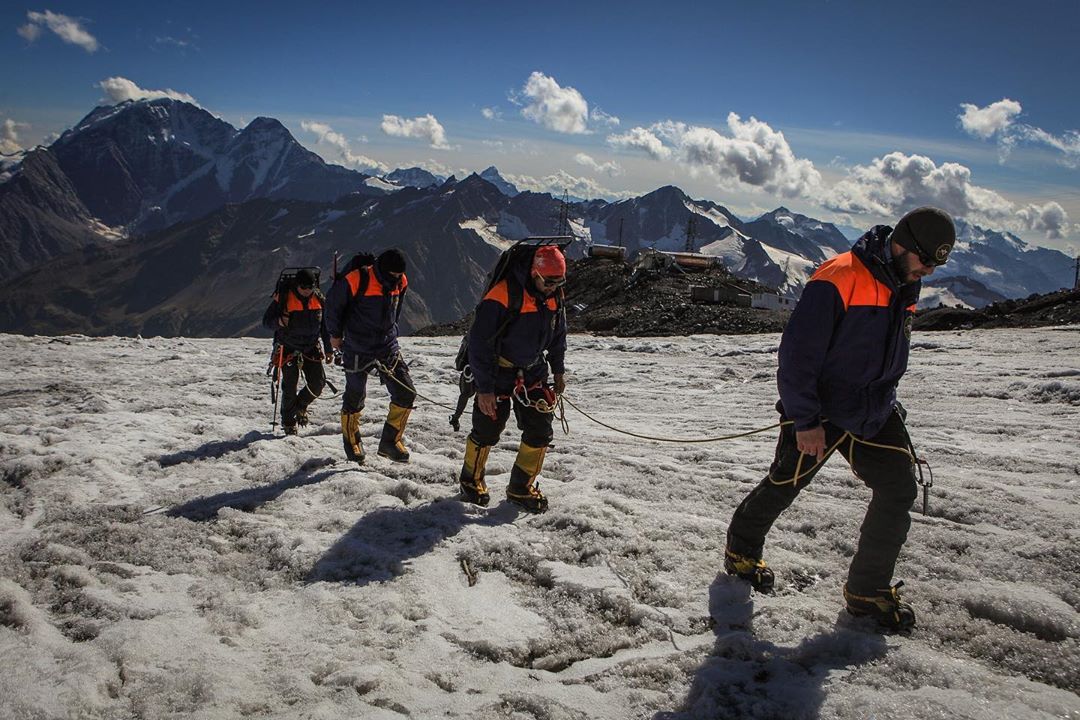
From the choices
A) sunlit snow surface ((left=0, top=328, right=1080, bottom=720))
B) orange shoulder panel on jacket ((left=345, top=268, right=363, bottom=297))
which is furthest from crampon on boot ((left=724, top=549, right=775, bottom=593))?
orange shoulder panel on jacket ((left=345, top=268, right=363, bottom=297))

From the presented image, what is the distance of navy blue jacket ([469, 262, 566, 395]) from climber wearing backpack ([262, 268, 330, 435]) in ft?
13.8

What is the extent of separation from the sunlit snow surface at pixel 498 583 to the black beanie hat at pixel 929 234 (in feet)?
8.05

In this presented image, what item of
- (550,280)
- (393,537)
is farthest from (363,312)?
(393,537)

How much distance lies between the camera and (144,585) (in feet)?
15.5

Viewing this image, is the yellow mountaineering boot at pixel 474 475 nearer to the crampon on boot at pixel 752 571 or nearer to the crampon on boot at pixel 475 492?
the crampon on boot at pixel 475 492

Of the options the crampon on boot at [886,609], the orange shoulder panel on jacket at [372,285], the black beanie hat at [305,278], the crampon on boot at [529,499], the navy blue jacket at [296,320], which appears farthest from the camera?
the navy blue jacket at [296,320]

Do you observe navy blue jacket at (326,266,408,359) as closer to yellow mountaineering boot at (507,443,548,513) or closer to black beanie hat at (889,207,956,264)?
yellow mountaineering boot at (507,443,548,513)

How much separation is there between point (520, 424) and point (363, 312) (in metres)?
2.91

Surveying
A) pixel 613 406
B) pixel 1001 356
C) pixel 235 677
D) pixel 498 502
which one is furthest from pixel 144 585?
pixel 1001 356

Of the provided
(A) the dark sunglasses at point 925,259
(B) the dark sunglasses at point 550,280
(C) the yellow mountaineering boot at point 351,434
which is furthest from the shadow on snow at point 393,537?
(A) the dark sunglasses at point 925,259

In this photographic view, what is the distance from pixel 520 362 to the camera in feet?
20.6

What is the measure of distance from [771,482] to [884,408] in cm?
90

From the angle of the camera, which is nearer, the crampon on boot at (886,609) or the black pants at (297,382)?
the crampon on boot at (886,609)

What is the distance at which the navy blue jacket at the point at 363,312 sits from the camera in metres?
8.03
